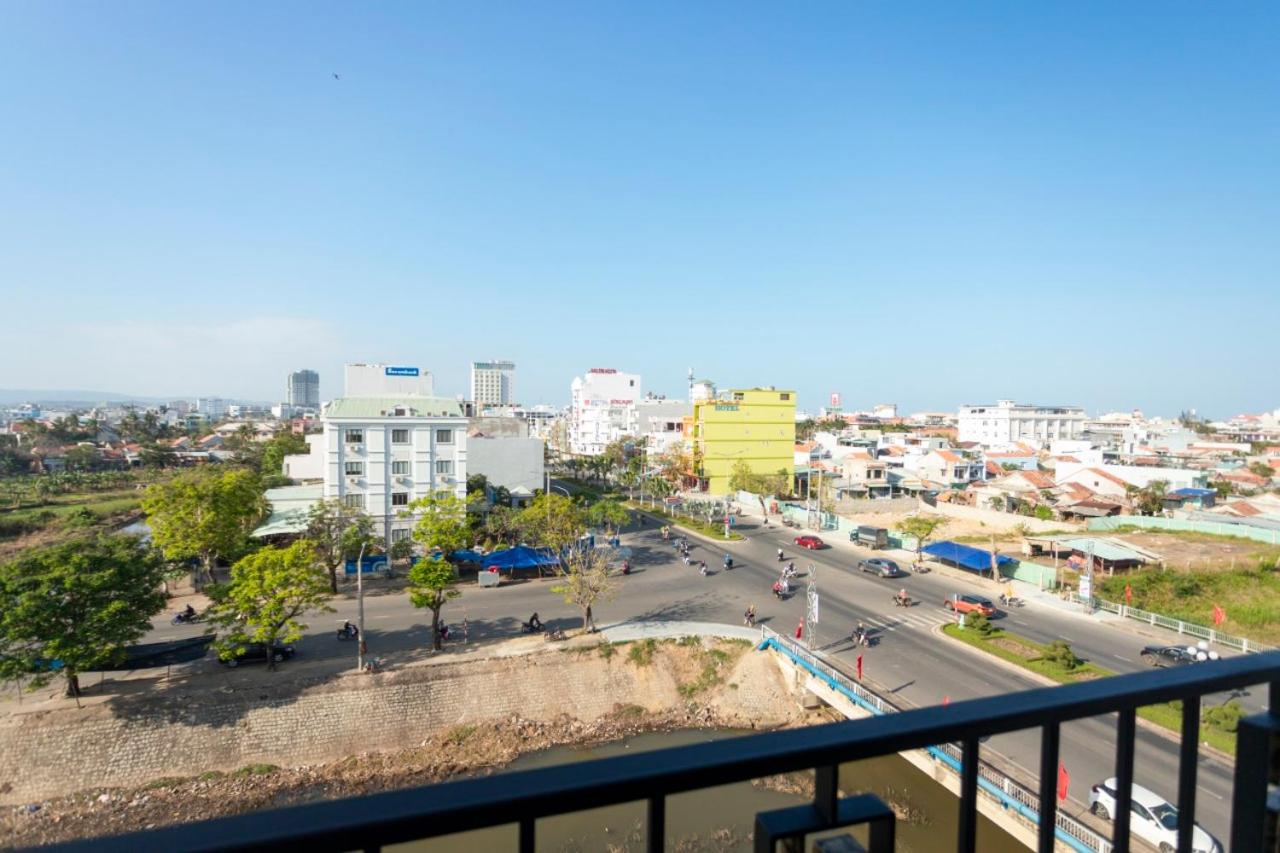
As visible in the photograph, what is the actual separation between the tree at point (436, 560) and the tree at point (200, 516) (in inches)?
248

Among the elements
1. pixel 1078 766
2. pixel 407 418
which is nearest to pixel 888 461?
pixel 407 418

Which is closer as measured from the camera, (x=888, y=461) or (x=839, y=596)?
(x=839, y=596)

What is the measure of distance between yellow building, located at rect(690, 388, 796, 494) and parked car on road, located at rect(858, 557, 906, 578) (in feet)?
54.8

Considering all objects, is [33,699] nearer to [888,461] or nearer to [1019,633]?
[1019,633]

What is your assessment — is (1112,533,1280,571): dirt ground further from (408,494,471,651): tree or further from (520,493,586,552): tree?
(408,494,471,651): tree

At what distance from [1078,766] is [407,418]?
20.7 m

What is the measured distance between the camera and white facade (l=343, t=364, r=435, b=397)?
92.3ft

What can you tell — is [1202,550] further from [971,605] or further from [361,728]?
[361,728]

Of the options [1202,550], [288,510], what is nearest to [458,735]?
[288,510]

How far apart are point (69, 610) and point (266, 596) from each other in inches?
128

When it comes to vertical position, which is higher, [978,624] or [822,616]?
[978,624]

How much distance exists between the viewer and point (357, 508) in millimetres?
21281

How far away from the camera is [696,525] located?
101 ft

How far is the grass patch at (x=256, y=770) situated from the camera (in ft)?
42.0
